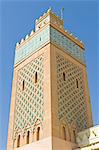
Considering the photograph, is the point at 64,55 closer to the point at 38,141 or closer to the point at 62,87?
the point at 62,87

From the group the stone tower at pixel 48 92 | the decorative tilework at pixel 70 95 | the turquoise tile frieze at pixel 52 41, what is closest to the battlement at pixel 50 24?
the stone tower at pixel 48 92

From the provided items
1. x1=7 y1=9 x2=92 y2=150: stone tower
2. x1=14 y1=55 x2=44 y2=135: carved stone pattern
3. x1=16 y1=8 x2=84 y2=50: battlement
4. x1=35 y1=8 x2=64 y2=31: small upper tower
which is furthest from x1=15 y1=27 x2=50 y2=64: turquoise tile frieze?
x1=14 y1=55 x2=44 y2=135: carved stone pattern

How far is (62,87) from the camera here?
6727 mm

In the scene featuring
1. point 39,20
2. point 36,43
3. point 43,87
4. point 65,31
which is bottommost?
point 43,87

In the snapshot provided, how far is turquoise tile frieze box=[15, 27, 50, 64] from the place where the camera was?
24.6 ft

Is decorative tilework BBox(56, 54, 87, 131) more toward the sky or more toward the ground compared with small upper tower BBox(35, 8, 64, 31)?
more toward the ground

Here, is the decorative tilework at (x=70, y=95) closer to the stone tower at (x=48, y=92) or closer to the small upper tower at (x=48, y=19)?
the stone tower at (x=48, y=92)

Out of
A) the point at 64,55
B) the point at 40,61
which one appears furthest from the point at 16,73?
the point at 64,55

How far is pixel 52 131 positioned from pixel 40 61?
236 centimetres

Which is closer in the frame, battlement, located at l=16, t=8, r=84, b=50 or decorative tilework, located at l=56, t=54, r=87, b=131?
decorative tilework, located at l=56, t=54, r=87, b=131

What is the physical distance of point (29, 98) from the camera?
688 centimetres

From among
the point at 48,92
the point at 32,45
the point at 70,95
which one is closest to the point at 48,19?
the point at 32,45

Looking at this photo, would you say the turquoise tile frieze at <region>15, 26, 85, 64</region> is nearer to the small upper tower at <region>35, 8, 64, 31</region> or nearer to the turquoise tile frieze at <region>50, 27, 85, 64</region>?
the turquoise tile frieze at <region>50, 27, 85, 64</region>

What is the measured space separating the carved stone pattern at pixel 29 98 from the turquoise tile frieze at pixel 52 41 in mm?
582
